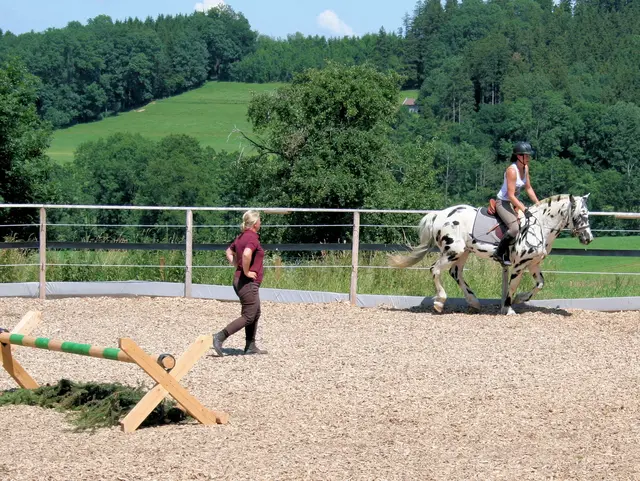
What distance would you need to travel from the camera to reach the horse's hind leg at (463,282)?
14336mm

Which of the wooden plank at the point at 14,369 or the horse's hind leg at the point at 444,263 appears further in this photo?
the horse's hind leg at the point at 444,263

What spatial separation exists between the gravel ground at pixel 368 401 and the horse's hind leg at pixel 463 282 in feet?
1.33

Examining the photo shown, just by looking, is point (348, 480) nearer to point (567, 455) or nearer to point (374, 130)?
point (567, 455)

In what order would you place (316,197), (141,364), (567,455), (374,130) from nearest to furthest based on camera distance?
1. (567,455)
2. (141,364)
3. (316,197)
4. (374,130)

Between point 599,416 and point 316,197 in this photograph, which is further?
point 316,197

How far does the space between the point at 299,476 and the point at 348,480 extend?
328 mm

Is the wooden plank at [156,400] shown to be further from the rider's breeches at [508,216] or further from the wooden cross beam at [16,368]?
the rider's breeches at [508,216]

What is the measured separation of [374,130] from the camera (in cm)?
4750

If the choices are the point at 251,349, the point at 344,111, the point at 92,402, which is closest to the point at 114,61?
the point at 344,111

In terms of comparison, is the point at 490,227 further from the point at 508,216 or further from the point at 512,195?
the point at 512,195

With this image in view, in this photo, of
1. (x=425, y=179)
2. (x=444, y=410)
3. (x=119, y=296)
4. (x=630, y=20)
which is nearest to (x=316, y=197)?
(x=425, y=179)

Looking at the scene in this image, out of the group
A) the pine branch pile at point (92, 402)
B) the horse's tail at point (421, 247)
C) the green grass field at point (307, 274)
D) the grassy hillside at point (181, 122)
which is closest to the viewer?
the pine branch pile at point (92, 402)

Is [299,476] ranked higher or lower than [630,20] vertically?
lower

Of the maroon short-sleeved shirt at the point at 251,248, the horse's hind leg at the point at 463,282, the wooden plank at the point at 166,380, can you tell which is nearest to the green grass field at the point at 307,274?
the horse's hind leg at the point at 463,282
